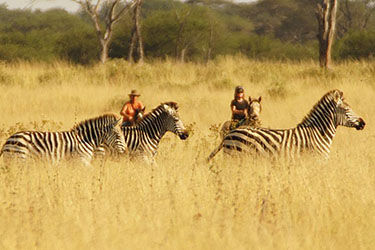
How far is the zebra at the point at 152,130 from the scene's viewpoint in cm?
1009

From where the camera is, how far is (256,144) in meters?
8.95

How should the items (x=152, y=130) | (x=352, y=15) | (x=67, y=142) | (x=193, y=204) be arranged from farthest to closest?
(x=352, y=15) → (x=152, y=130) → (x=67, y=142) → (x=193, y=204)

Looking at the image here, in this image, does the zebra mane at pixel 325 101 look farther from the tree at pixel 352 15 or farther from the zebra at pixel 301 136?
the tree at pixel 352 15

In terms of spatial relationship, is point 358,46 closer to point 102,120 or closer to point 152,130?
point 152,130

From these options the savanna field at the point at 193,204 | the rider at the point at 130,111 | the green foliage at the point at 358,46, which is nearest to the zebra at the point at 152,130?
the savanna field at the point at 193,204

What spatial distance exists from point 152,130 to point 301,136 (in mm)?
2247

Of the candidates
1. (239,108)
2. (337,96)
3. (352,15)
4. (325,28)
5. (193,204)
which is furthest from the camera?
(352,15)

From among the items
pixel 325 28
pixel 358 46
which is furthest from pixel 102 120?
pixel 358 46

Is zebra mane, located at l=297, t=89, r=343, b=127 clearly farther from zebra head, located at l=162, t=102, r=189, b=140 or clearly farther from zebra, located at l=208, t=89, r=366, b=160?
zebra head, located at l=162, t=102, r=189, b=140

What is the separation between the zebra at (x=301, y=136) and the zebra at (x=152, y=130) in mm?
1242

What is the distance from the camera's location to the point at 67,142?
9.40 metres

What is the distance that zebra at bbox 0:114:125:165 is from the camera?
30.1 ft

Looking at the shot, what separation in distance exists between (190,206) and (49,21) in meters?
53.2

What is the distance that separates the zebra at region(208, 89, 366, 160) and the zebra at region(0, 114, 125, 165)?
1520 millimetres
